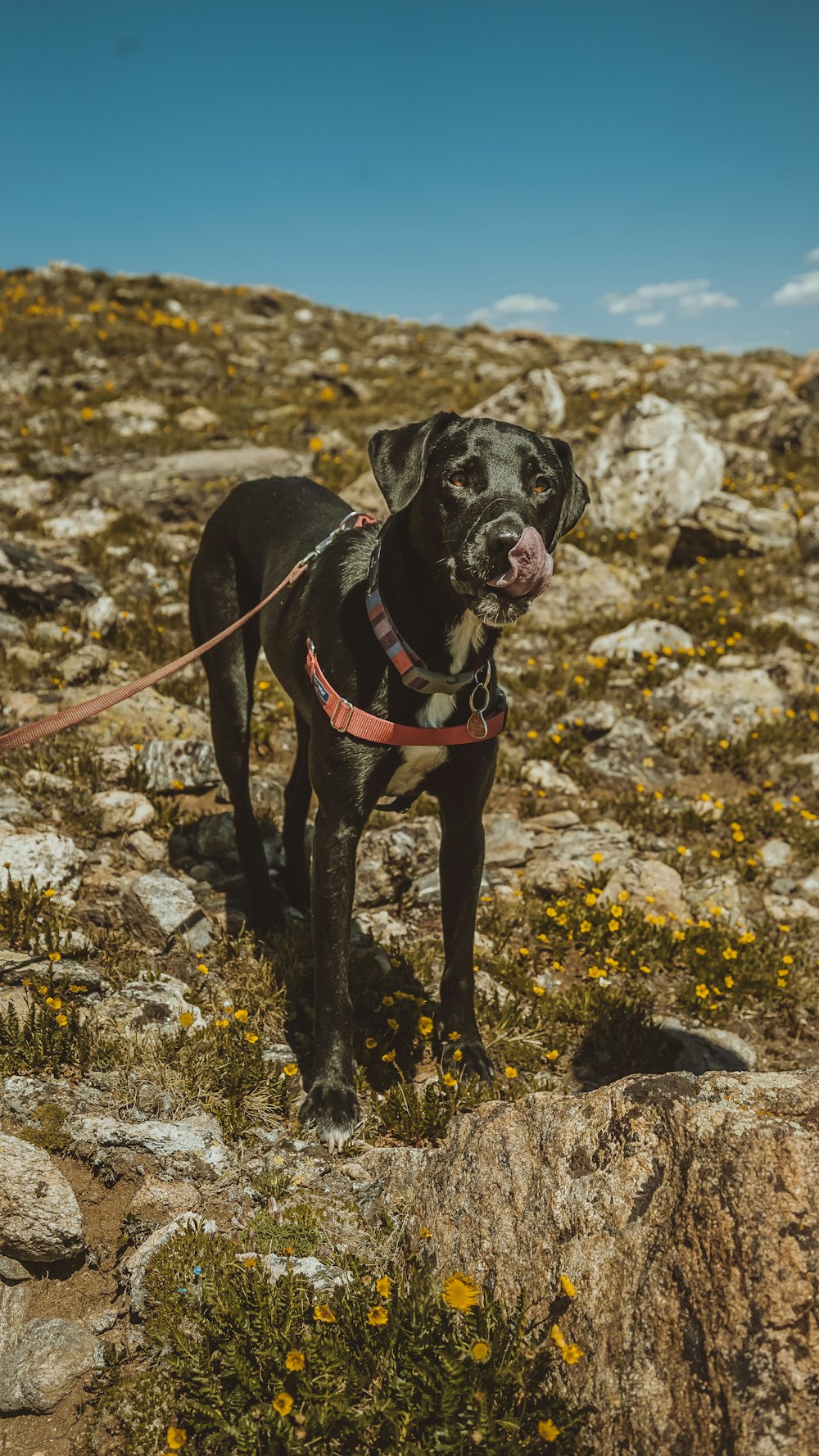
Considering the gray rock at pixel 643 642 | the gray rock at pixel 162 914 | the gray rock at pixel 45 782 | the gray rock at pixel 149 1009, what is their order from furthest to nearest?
the gray rock at pixel 643 642 → the gray rock at pixel 45 782 → the gray rock at pixel 162 914 → the gray rock at pixel 149 1009

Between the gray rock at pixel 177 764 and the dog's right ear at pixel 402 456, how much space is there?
283 centimetres

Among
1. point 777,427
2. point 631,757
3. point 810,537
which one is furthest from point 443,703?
point 777,427

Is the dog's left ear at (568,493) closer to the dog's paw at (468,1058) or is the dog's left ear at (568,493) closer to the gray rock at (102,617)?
the dog's paw at (468,1058)

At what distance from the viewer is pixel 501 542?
8.67ft

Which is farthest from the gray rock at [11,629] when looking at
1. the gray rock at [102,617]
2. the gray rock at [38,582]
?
the gray rock at [102,617]

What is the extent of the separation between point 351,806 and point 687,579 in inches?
282

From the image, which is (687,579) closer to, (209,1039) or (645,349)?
(209,1039)

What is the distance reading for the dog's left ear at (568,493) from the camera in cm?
327

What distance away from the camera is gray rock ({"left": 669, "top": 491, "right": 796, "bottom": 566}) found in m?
9.74

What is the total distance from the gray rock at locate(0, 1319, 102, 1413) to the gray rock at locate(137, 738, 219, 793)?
3.21 m

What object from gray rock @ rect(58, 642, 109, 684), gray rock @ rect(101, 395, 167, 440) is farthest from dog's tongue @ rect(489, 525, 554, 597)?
gray rock @ rect(101, 395, 167, 440)

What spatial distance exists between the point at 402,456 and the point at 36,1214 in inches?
103

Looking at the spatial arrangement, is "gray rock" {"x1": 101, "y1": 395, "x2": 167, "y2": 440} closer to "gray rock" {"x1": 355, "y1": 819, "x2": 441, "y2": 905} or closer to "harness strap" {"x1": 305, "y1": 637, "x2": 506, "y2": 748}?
"gray rock" {"x1": 355, "y1": 819, "x2": 441, "y2": 905}

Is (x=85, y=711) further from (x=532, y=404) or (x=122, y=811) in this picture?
(x=532, y=404)
